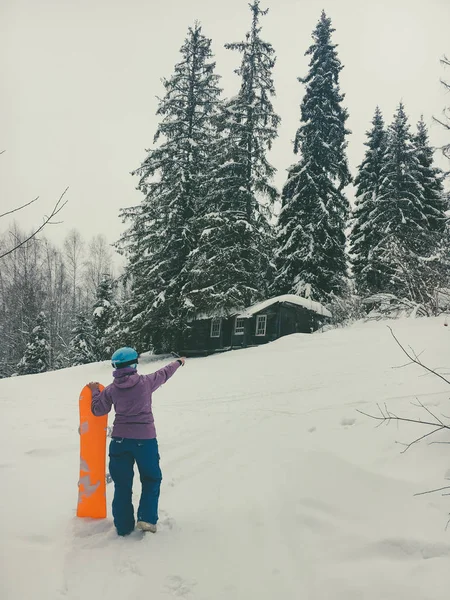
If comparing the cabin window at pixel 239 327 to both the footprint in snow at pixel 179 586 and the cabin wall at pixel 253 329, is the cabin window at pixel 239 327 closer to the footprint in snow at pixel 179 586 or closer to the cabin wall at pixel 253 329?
the cabin wall at pixel 253 329

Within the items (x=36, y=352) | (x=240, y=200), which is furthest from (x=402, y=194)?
(x=36, y=352)

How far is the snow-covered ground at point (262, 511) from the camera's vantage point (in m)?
2.97

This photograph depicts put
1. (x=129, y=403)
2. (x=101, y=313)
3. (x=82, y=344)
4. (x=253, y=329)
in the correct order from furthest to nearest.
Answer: (x=82, y=344) < (x=101, y=313) < (x=253, y=329) < (x=129, y=403)

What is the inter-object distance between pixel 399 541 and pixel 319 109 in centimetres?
2354

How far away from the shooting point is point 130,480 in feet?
12.3

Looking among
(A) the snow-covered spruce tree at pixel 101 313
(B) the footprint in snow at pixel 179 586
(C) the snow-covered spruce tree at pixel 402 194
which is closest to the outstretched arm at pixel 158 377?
(B) the footprint in snow at pixel 179 586

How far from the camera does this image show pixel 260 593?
2.92m

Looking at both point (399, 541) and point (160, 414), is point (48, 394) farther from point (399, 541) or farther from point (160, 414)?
point (399, 541)

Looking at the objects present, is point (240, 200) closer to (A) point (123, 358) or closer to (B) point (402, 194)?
(B) point (402, 194)

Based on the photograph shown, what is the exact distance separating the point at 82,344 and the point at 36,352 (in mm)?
3581

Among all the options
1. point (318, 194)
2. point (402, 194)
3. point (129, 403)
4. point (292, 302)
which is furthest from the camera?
point (402, 194)

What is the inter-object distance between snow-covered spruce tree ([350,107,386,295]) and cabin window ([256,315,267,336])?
6550 mm

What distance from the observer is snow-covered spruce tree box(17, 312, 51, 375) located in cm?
3216

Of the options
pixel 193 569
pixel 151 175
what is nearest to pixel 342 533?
pixel 193 569
